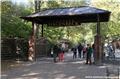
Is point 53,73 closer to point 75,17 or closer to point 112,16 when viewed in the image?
point 75,17

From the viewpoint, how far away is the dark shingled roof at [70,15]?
26.8 m

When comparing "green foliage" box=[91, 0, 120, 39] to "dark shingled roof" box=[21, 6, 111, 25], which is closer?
"dark shingled roof" box=[21, 6, 111, 25]

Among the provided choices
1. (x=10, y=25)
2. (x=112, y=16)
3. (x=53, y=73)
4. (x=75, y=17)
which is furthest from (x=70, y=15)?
(x=112, y=16)

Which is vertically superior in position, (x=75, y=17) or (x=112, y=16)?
(x=112, y=16)

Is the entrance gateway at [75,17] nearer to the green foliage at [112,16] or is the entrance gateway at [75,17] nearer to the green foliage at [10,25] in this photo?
the green foliage at [10,25]

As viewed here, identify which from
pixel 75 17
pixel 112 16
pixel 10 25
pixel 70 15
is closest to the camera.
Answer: pixel 70 15

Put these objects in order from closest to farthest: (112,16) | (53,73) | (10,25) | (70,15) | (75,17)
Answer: (53,73), (70,15), (75,17), (10,25), (112,16)

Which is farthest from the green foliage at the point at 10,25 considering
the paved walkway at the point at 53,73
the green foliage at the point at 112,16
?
the green foliage at the point at 112,16

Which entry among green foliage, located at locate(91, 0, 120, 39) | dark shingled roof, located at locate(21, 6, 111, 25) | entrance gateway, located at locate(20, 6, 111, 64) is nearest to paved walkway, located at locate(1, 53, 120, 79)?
entrance gateway, located at locate(20, 6, 111, 64)

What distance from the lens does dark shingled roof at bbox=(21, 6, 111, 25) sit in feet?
87.8

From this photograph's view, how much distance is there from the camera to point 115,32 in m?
61.8

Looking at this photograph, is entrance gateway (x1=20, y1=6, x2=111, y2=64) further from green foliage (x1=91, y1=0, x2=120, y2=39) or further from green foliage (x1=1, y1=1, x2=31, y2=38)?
green foliage (x1=91, y1=0, x2=120, y2=39)

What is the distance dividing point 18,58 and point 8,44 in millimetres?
1502

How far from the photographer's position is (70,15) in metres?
27.6
